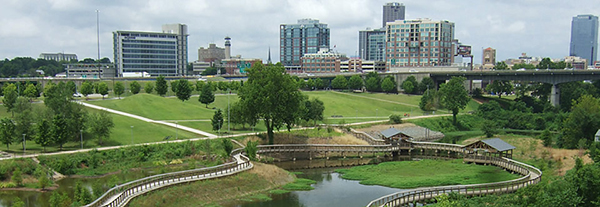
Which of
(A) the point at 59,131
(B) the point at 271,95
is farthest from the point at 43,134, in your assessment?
(B) the point at 271,95

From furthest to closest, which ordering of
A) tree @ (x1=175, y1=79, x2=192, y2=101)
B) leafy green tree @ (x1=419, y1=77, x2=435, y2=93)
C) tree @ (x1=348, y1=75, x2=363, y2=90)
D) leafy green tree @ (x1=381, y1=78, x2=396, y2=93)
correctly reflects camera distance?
tree @ (x1=348, y1=75, x2=363, y2=90)
leafy green tree @ (x1=381, y1=78, x2=396, y2=93)
leafy green tree @ (x1=419, y1=77, x2=435, y2=93)
tree @ (x1=175, y1=79, x2=192, y2=101)

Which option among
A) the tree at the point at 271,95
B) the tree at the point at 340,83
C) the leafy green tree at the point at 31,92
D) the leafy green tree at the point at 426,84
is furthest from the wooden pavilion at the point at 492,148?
the tree at the point at 340,83

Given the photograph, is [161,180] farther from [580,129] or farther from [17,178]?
[580,129]

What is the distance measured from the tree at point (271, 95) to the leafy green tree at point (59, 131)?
23108 mm

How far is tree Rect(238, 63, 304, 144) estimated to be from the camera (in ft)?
232

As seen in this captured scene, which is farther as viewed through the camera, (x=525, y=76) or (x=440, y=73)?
(x=440, y=73)

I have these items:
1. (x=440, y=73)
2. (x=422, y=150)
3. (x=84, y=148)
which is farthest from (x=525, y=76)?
(x=84, y=148)

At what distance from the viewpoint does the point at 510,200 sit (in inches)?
1612

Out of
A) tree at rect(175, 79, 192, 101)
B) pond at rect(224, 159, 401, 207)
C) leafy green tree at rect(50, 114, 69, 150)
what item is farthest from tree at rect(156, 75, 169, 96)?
pond at rect(224, 159, 401, 207)

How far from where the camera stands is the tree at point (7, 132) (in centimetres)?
6194

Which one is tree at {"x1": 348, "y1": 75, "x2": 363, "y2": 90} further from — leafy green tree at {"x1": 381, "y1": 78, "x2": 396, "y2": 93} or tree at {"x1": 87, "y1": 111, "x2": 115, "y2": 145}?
tree at {"x1": 87, "y1": 111, "x2": 115, "y2": 145}

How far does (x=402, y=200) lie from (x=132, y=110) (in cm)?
6197

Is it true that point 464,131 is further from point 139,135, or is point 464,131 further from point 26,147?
point 26,147

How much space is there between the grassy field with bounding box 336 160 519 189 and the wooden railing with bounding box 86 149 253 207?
13.4 m
